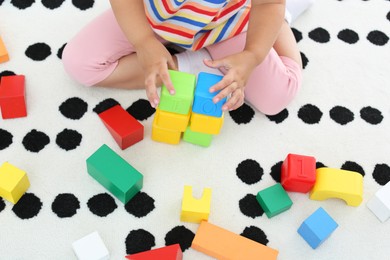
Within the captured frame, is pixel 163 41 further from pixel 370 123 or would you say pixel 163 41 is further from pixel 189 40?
pixel 370 123

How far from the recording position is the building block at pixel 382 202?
102 cm

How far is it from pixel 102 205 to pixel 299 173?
0.40 meters

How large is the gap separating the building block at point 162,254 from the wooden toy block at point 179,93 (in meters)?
0.26

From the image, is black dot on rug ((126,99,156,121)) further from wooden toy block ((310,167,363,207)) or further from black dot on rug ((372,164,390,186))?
black dot on rug ((372,164,390,186))

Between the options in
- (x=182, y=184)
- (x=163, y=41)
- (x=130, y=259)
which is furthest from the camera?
(x=163, y=41)

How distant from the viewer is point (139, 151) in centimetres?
108

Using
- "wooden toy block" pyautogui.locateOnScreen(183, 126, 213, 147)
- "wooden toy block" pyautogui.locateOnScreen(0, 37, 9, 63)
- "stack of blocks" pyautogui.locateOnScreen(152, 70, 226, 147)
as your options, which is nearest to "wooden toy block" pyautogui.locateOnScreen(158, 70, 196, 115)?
"stack of blocks" pyautogui.locateOnScreen(152, 70, 226, 147)

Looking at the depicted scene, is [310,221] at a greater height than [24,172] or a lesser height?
lesser

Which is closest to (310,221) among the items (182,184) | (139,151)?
(182,184)

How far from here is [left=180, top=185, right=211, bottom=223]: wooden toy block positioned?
97cm

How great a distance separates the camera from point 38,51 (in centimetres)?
119

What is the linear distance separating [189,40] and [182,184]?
0.30 metres

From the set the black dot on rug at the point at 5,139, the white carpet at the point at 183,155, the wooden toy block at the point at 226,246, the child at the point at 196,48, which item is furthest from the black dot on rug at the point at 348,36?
the black dot on rug at the point at 5,139

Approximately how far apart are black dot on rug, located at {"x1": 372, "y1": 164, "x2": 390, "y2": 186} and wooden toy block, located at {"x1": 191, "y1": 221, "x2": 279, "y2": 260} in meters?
0.31
